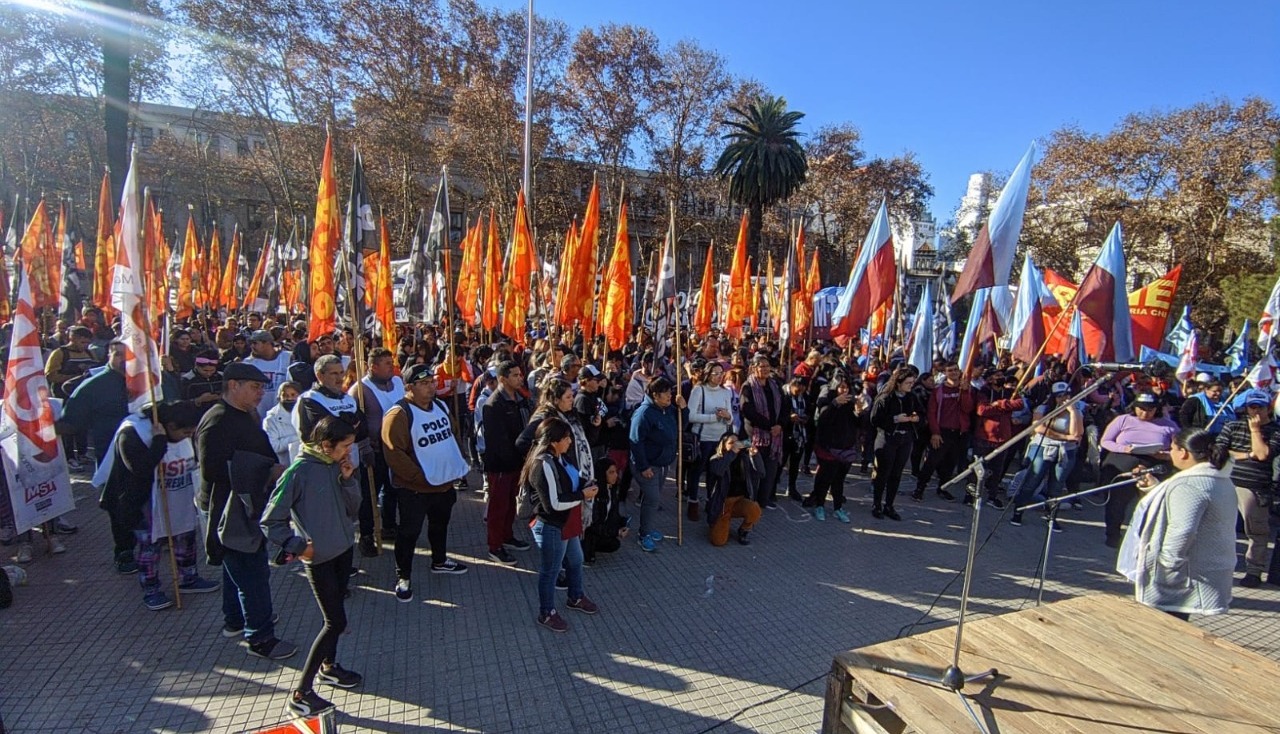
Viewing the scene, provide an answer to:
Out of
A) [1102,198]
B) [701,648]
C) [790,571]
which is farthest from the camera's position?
[1102,198]

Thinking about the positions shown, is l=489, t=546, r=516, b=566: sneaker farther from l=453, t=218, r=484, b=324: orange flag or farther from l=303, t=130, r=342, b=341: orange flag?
l=453, t=218, r=484, b=324: orange flag

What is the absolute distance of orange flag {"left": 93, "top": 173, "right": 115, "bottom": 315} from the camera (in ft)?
31.1

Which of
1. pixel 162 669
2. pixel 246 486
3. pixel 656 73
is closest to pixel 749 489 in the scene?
pixel 246 486

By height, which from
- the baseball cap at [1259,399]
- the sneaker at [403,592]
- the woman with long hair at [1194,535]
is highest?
the baseball cap at [1259,399]

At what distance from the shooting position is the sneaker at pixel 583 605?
489 cm

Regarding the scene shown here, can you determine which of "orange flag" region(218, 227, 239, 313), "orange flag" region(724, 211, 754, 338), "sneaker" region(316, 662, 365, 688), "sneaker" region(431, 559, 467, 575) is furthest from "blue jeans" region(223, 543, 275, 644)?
"orange flag" region(218, 227, 239, 313)

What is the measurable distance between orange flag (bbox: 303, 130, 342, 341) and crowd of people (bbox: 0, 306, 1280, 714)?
3.00ft

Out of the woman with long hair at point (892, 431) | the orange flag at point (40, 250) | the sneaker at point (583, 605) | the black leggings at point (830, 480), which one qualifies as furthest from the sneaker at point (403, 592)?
the orange flag at point (40, 250)

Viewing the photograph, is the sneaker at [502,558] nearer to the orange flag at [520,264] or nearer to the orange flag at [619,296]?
the orange flag at [619,296]

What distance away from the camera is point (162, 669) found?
4.01 meters

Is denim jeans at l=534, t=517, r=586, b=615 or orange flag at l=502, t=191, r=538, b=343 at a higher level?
orange flag at l=502, t=191, r=538, b=343

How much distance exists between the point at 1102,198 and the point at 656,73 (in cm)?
2188

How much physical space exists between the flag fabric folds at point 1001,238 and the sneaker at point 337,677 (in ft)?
22.3

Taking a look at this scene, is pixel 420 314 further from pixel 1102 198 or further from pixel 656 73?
pixel 1102 198
